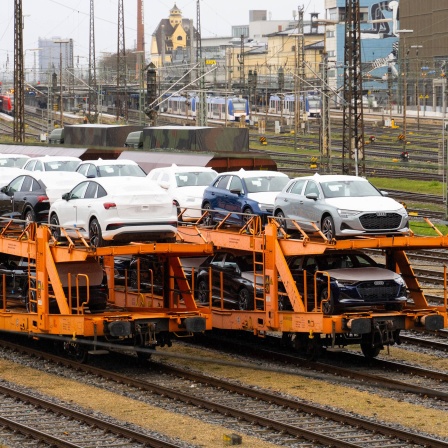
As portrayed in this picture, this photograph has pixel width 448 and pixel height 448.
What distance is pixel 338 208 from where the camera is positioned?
21.6m

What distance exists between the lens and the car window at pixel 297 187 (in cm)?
2339

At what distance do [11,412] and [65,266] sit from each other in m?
4.51

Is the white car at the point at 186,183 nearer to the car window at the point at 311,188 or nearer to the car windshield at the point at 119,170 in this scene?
the car windshield at the point at 119,170

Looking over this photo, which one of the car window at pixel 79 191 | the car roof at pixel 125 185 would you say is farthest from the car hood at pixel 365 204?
the car window at pixel 79 191

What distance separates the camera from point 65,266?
22.2 metres

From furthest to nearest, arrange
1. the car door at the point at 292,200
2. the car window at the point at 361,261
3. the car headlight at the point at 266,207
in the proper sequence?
the car headlight at the point at 266,207, the car door at the point at 292,200, the car window at the point at 361,261

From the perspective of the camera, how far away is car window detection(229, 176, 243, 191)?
26227mm

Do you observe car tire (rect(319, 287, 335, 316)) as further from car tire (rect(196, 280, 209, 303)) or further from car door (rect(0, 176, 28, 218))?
car door (rect(0, 176, 28, 218))

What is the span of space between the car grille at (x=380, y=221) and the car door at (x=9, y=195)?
8943mm

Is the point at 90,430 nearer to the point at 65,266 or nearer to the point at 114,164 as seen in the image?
the point at 65,266

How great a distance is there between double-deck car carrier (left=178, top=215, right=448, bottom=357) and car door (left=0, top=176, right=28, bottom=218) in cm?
516

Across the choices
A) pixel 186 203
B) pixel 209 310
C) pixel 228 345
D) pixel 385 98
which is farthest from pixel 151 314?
pixel 385 98

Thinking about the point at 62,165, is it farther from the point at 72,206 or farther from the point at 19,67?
the point at 19,67

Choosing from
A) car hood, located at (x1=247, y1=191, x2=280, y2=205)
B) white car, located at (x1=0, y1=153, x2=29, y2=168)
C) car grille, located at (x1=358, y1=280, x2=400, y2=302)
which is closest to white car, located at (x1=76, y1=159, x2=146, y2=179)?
car hood, located at (x1=247, y1=191, x2=280, y2=205)
